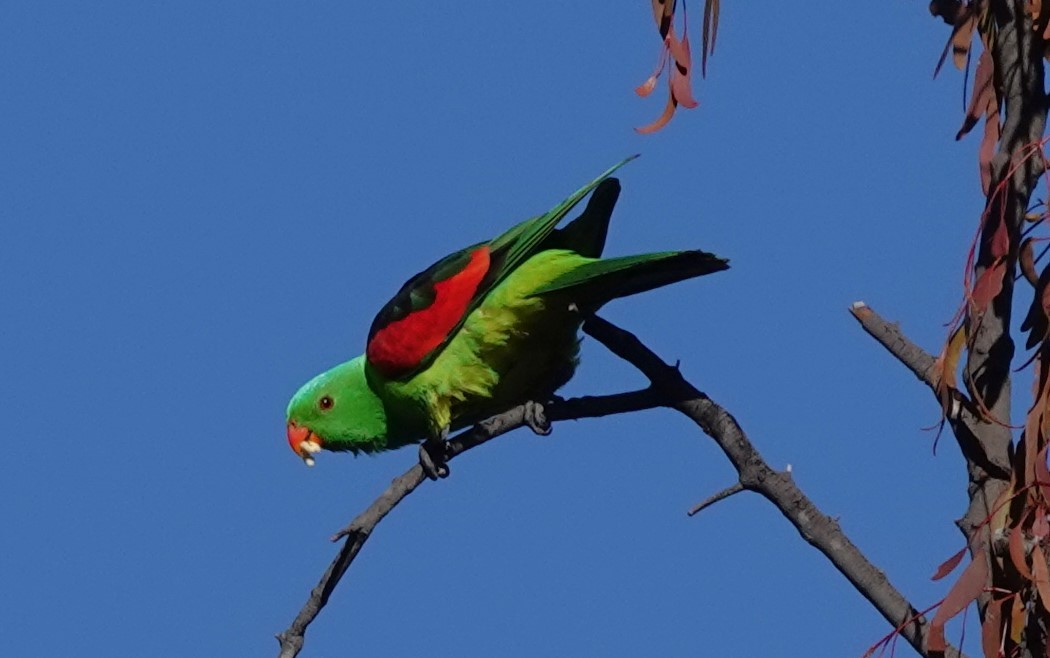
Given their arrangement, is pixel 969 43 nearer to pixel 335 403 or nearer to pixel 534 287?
pixel 534 287

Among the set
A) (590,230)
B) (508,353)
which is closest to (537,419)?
(508,353)

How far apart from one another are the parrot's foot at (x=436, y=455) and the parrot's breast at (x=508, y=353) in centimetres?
4

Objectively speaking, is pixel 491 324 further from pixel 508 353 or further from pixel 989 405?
pixel 989 405

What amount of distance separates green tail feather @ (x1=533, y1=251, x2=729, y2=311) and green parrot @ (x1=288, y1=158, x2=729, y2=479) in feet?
0.03

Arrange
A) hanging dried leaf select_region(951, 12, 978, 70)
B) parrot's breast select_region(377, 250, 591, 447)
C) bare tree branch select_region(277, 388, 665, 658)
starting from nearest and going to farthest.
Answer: hanging dried leaf select_region(951, 12, 978, 70) → bare tree branch select_region(277, 388, 665, 658) → parrot's breast select_region(377, 250, 591, 447)

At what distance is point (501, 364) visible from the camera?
502 centimetres

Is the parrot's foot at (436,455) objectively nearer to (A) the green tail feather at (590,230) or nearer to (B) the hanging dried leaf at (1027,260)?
(A) the green tail feather at (590,230)

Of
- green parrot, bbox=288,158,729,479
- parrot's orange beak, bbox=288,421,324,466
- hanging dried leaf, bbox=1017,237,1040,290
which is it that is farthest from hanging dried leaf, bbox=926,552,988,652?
parrot's orange beak, bbox=288,421,324,466

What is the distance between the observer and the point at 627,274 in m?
4.45

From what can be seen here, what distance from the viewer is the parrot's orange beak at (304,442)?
19.0 ft

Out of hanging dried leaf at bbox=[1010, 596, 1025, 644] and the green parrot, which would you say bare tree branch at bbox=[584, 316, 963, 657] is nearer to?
hanging dried leaf at bbox=[1010, 596, 1025, 644]

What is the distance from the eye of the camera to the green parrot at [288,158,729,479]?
16.2 feet

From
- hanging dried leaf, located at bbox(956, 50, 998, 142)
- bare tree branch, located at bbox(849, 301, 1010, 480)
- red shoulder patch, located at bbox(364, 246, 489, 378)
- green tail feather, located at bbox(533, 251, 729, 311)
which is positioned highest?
red shoulder patch, located at bbox(364, 246, 489, 378)

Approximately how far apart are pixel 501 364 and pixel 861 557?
1.98 m
